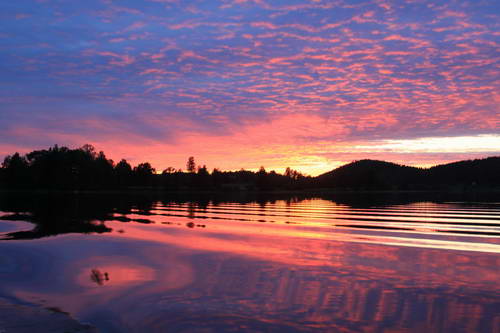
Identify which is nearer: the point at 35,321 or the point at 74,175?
the point at 35,321

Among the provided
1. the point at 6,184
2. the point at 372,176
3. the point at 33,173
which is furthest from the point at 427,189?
the point at 6,184

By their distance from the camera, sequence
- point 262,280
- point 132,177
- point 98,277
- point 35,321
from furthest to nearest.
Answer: point 132,177 < point 98,277 < point 262,280 < point 35,321

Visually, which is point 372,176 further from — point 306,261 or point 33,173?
point 306,261

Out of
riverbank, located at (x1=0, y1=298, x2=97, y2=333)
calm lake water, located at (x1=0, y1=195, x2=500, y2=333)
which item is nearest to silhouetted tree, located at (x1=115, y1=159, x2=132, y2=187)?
calm lake water, located at (x1=0, y1=195, x2=500, y2=333)

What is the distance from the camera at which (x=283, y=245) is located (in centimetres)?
1767

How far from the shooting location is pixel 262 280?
11.5m

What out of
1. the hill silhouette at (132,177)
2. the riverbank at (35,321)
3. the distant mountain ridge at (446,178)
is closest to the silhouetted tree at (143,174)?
the hill silhouette at (132,177)

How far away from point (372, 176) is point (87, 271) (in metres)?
186

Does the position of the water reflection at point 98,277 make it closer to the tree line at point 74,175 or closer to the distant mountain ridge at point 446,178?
the tree line at point 74,175

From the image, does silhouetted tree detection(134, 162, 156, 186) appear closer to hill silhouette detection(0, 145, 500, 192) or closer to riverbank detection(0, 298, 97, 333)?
hill silhouette detection(0, 145, 500, 192)

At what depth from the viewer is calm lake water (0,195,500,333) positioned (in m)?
8.33

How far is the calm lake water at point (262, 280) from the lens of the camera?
8.33 metres

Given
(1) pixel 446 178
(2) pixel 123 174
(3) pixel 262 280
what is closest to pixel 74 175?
(2) pixel 123 174

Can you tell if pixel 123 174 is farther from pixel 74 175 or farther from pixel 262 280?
pixel 262 280
